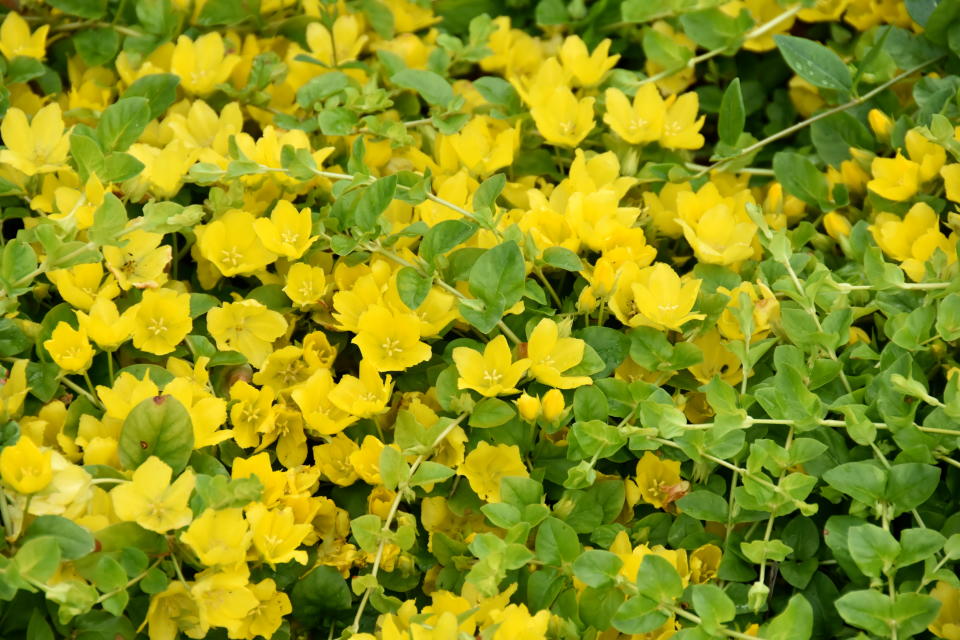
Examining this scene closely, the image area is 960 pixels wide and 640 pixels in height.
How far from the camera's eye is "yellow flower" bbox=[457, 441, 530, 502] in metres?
1.23

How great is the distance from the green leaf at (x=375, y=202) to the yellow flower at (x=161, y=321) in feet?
0.73

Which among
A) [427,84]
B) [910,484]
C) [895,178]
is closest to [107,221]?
[427,84]

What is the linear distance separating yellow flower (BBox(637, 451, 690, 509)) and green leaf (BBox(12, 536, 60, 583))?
622mm

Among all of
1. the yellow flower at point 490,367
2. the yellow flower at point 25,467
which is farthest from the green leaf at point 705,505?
the yellow flower at point 25,467

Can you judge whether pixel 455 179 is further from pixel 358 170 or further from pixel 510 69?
pixel 510 69

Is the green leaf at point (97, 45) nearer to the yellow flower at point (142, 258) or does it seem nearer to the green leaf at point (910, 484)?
the yellow flower at point (142, 258)

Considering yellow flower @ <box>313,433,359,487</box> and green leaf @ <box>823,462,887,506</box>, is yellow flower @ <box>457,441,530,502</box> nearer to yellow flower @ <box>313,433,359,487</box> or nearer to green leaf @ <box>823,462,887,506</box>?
yellow flower @ <box>313,433,359,487</box>

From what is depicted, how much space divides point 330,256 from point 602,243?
13.4 inches

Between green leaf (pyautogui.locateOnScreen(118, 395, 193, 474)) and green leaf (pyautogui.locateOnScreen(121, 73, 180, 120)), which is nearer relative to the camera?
green leaf (pyautogui.locateOnScreen(118, 395, 193, 474))

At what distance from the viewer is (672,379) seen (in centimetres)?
134

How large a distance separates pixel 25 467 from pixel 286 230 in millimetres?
419

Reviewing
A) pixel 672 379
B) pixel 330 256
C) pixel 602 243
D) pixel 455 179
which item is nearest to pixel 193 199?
pixel 330 256

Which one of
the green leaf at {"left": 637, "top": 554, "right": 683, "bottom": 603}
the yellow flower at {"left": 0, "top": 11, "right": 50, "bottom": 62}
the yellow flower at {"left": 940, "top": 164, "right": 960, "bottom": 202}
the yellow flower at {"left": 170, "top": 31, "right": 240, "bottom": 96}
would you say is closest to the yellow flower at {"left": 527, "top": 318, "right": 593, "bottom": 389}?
the green leaf at {"left": 637, "top": 554, "right": 683, "bottom": 603}

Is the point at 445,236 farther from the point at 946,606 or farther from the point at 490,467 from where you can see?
the point at 946,606
